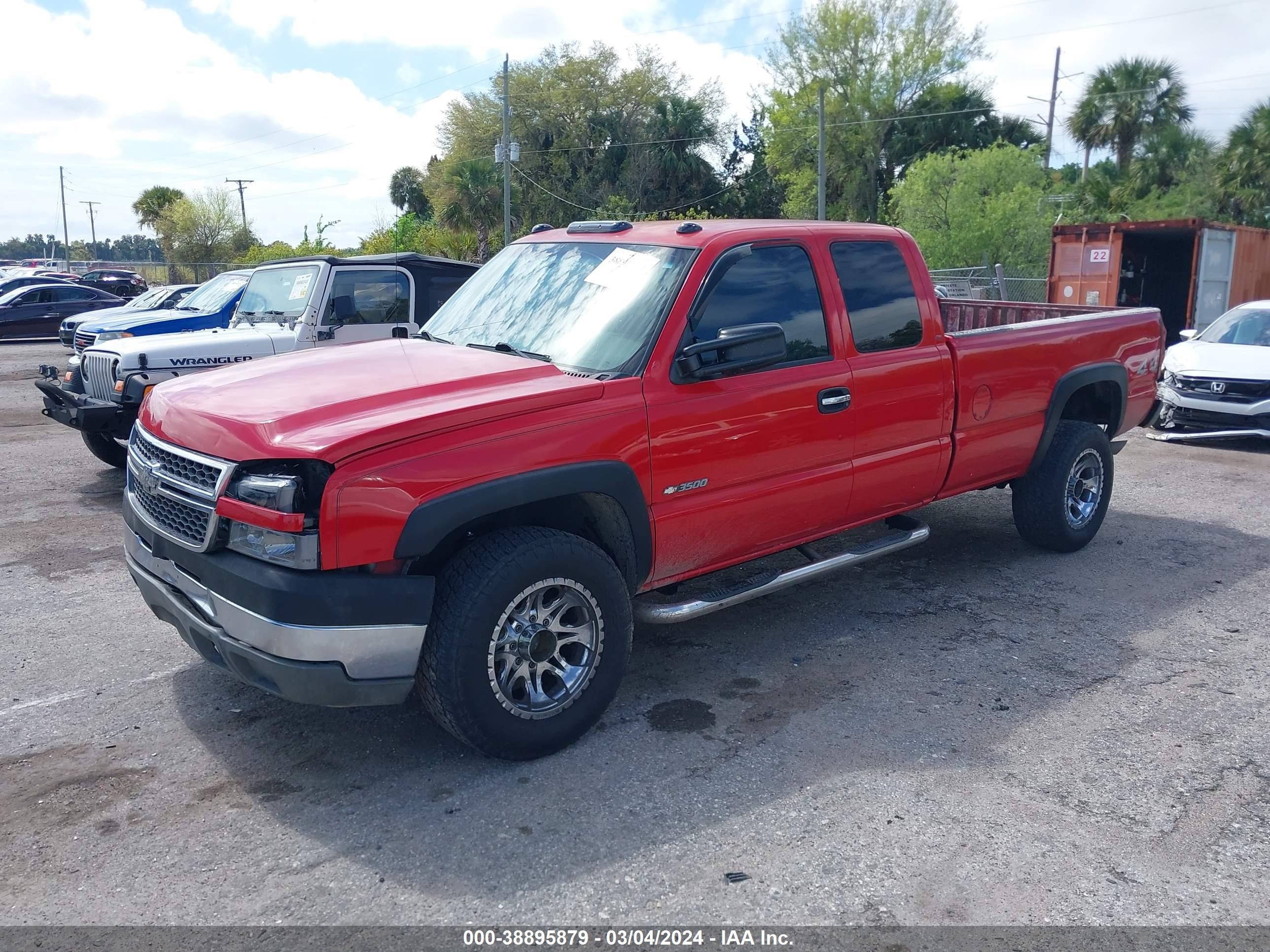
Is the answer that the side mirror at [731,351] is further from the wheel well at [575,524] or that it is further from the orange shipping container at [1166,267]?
the orange shipping container at [1166,267]

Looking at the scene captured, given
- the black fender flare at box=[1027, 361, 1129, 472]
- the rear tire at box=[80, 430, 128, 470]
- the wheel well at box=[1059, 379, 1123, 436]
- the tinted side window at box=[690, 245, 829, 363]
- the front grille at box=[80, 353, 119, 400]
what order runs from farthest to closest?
the rear tire at box=[80, 430, 128, 470] → the front grille at box=[80, 353, 119, 400] → the wheel well at box=[1059, 379, 1123, 436] → the black fender flare at box=[1027, 361, 1129, 472] → the tinted side window at box=[690, 245, 829, 363]

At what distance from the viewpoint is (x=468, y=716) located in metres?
3.60

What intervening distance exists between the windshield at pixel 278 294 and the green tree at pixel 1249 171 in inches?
1305

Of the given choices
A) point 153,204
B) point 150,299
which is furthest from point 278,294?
point 153,204

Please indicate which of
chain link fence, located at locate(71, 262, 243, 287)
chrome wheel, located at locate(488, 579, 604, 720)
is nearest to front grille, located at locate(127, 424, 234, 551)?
chrome wheel, located at locate(488, 579, 604, 720)

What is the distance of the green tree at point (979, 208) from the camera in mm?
29297

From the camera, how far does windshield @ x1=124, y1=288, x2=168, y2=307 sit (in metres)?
19.9

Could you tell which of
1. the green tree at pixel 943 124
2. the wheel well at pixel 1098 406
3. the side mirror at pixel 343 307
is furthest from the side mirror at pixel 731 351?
the green tree at pixel 943 124

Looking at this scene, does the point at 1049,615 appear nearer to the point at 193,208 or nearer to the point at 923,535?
the point at 923,535

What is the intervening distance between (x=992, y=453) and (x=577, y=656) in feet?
9.84

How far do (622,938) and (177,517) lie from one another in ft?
7.21

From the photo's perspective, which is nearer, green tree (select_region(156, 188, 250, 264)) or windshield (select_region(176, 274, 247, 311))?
windshield (select_region(176, 274, 247, 311))

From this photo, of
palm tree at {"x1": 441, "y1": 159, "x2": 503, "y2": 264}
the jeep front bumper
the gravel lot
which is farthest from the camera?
palm tree at {"x1": 441, "y1": 159, "x2": 503, "y2": 264}

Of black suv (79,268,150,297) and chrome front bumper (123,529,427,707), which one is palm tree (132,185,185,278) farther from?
chrome front bumper (123,529,427,707)
